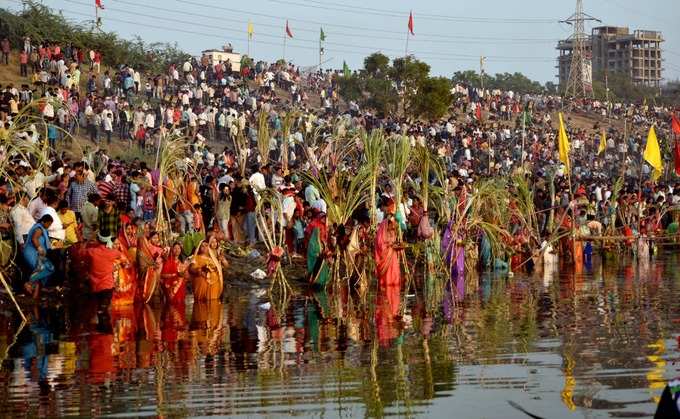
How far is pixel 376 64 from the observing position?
62062mm

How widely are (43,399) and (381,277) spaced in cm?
1074

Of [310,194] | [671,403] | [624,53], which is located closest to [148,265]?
[310,194]

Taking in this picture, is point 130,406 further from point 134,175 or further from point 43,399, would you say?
point 134,175

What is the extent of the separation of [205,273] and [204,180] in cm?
777

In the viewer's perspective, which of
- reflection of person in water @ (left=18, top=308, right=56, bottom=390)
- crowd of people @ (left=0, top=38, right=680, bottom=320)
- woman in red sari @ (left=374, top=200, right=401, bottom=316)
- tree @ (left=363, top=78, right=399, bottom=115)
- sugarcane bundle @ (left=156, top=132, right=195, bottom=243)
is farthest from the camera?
tree @ (left=363, top=78, right=399, bottom=115)

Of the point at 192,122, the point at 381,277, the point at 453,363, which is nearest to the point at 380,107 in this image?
the point at 192,122

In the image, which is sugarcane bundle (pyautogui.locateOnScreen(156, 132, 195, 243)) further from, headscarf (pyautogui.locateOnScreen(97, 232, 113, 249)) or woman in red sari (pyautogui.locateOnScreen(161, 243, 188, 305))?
headscarf (pyautogui.locateOnScreen(97, 232, 113, 249))

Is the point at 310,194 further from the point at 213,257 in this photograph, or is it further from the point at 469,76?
the point at 469,76

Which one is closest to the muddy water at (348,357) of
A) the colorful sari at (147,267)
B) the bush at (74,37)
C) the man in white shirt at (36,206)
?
the colorful sari at (147,267)

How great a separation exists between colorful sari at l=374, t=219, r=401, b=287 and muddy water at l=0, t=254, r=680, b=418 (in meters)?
1.20

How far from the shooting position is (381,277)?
20.6 m

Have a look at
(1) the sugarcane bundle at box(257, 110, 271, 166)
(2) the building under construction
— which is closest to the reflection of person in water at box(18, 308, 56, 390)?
(1) the sugarcane bundle at box(257, 110, 271, 166)

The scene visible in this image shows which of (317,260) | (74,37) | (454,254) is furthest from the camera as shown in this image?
(74,37)

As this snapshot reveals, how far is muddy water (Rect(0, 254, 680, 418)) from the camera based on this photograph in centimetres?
994
